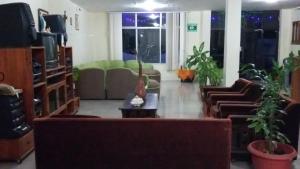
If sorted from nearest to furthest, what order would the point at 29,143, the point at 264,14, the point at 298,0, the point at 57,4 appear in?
the point at 29,143, the point at 57,4, the point at 298,0, the point at 264,14

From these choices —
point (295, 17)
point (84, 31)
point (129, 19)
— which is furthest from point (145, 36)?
point (295, 17)

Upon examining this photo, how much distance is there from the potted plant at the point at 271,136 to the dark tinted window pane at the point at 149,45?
8204 millimetres

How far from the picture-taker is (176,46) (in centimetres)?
1083

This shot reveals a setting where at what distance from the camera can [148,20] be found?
1127 cm

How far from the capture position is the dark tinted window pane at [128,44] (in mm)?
11266

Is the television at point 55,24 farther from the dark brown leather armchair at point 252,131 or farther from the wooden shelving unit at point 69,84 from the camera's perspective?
the dark brown leather armchair at point 252,131

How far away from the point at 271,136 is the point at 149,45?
8.58m

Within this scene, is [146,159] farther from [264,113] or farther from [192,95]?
[192,95]

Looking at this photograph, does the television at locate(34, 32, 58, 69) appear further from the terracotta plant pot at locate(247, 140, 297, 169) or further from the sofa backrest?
the terracotta plant pot at locate(247, 140, 297, 169)

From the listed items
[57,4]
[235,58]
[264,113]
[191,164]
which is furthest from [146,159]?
[57,4]

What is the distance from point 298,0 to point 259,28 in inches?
120

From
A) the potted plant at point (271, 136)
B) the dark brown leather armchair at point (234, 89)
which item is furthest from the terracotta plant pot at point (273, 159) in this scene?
the dark brown leather armchair at point (234, 89)

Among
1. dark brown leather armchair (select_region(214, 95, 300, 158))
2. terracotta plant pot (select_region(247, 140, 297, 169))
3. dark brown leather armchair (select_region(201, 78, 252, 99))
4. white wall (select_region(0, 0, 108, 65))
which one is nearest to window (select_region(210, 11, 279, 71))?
white wall (select_region(0, 0, 108, 65))

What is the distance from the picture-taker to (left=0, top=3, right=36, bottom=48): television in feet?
12.3
